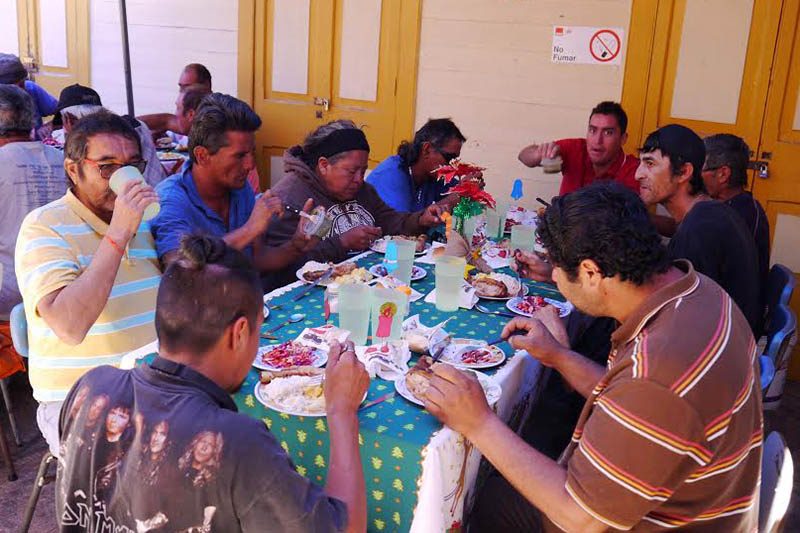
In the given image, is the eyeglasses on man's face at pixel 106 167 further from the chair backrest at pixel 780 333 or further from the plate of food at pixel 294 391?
the chair backrest at pixel 780 333

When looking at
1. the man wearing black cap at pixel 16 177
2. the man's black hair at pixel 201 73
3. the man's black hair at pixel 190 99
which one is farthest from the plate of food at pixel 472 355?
the man's black hair at pixel 201 73

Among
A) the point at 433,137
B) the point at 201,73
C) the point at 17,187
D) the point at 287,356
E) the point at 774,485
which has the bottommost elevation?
the point at 774,485

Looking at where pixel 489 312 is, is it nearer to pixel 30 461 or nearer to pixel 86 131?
pixel 86 131

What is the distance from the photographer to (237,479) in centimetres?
120

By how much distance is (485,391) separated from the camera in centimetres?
190

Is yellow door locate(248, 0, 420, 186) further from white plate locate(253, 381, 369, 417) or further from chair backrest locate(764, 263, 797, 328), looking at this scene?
white plate locate(253, 381, 369, 417)

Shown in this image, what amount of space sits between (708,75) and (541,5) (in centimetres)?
130

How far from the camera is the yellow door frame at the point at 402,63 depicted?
5523 mm

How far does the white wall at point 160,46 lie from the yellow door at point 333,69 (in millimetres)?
333

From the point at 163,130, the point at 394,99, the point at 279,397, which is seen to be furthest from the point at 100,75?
the point at 279,397

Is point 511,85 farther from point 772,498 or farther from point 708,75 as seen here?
point 772,498

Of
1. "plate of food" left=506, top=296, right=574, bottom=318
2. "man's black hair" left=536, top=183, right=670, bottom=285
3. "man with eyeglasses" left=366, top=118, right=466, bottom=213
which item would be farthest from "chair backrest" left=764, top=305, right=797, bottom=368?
"man with eyeglasses" left=366, top=118, right=466, bottom=213

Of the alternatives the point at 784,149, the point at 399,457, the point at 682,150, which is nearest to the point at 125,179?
the point at 399,457

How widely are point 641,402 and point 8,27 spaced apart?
7.60m
